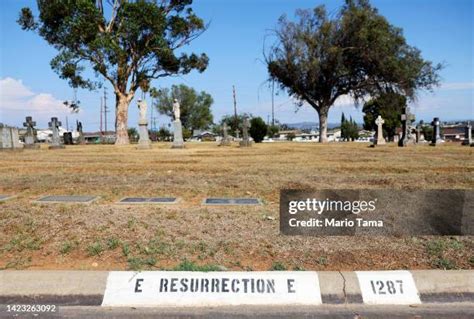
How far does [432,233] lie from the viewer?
463cm

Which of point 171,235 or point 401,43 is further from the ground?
point 401,43

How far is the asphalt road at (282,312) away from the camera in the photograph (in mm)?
3152

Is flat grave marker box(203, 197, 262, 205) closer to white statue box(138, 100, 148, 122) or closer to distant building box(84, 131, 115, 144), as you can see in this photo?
white statue box(138, 100, 148, 122)

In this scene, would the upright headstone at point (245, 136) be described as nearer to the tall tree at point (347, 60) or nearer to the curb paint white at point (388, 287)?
the tall tree at point (347, 60)

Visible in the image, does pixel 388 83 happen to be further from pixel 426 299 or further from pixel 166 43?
pixel 426 299

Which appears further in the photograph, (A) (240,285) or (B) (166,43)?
(B) (166,43)

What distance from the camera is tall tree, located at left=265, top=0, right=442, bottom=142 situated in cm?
3466

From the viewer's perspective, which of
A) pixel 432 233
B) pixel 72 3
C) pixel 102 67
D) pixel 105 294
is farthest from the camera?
pixel 102 67

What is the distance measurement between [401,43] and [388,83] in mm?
3730

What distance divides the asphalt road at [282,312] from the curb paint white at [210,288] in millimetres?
78

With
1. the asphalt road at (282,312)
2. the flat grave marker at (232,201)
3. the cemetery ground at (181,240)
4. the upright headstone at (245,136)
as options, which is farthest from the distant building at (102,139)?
the asphalt road at (282,312)

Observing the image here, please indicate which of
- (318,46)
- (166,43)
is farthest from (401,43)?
(166,43)

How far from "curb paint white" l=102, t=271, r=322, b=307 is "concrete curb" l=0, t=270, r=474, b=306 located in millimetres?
111

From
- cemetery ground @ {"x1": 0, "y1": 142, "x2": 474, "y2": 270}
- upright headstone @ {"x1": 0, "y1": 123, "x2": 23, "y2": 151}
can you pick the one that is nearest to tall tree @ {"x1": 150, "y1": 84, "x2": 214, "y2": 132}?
upright headstone @ {"x1": 0, "y1": 123, "x2": 23, "y2": 151}
